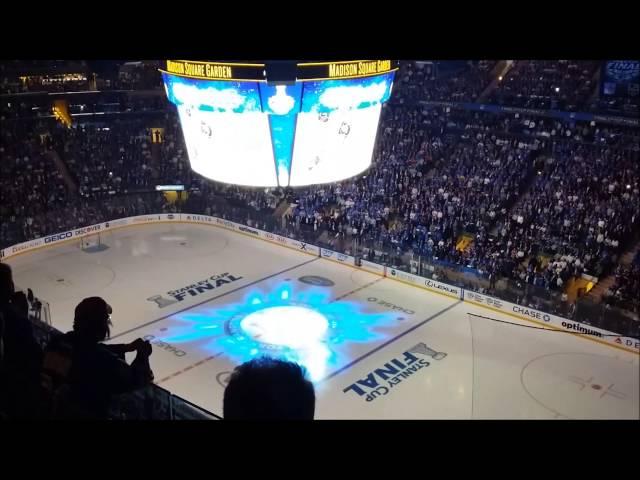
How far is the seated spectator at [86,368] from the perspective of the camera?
3.49m

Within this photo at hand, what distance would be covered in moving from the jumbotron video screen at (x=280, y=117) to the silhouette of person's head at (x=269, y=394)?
32.4 ft

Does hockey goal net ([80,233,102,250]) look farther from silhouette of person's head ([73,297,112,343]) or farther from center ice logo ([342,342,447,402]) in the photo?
silhouette of person's head ([73,297,112,343])

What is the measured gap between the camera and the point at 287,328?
16156mm

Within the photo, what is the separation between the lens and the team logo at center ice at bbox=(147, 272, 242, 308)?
58.6 feet

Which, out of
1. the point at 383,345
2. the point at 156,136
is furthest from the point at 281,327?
the point at 156,136

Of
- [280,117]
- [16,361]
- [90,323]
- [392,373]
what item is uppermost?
[280,117]

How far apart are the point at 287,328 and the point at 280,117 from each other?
5881mm

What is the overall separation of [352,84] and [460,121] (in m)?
16.7

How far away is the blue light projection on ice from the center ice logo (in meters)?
0.91

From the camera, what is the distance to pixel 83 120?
3072cm

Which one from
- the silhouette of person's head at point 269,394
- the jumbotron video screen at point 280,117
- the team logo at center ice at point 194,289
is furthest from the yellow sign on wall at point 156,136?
the silhouette of person's head at point 269,394

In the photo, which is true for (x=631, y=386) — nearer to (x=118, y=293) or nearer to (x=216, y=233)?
(x=118, y=293)

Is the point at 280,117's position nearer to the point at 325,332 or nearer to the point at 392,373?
the point at 325,332

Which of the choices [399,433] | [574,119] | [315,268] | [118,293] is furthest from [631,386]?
[574,119]
